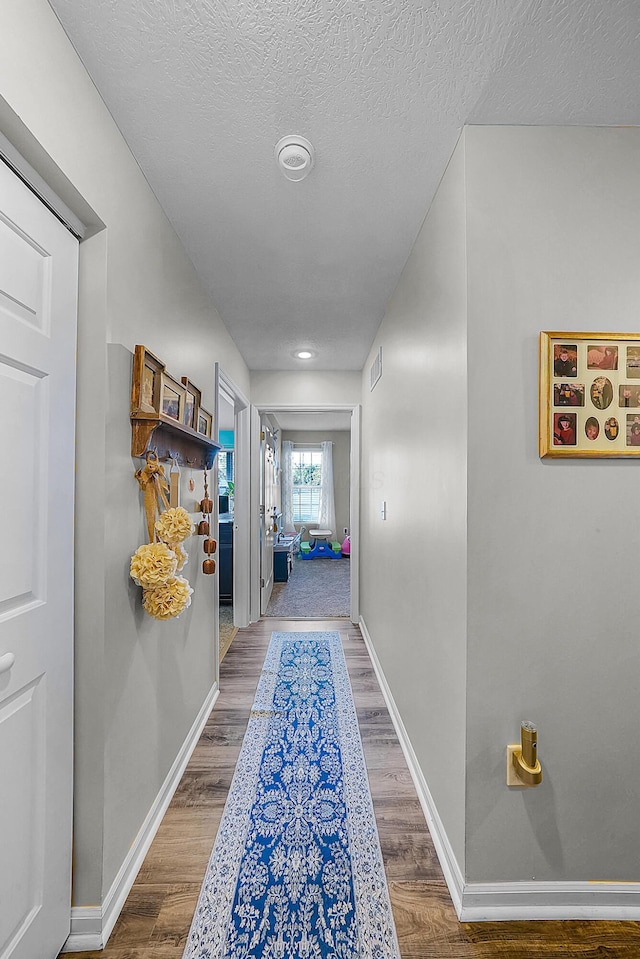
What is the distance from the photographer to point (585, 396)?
57.7 inches

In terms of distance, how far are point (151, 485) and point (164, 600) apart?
1.34ft

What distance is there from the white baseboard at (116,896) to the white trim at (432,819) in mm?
1036

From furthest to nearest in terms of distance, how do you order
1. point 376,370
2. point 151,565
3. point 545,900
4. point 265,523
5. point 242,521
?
1. point 265,523
2. point 242,521
3. point 376,370
4. point 151,565
5. point 545,900

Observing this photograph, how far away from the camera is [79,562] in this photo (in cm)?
142

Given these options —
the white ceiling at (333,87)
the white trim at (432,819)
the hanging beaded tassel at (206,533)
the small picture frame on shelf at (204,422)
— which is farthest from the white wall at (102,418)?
the white trim at (432,819)

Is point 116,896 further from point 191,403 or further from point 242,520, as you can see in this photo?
point 242,520

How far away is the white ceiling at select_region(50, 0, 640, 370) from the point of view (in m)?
1.17

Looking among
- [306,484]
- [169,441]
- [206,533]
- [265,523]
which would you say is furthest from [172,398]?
[306,484]

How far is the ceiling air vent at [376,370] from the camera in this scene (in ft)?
10.9

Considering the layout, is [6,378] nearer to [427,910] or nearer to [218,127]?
[218,127]

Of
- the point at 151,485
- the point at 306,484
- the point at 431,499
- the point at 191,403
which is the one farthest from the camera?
the point at 306,484

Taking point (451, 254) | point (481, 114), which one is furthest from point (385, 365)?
point (481, 114)

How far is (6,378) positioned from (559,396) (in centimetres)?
149

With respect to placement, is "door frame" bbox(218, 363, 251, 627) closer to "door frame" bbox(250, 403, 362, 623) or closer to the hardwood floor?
"door frame" bbox(250, 403, 362, 623)
